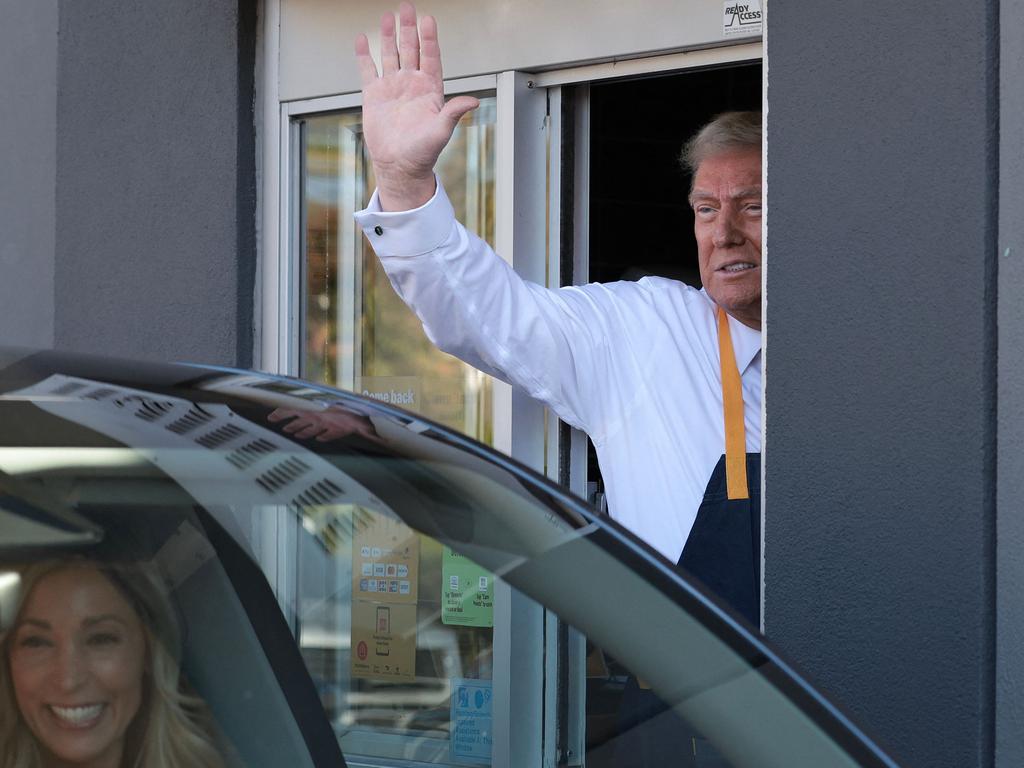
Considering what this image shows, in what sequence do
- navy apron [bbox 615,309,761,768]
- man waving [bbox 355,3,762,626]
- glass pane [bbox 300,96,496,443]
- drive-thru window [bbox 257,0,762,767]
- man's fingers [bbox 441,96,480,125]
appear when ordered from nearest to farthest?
1. man's fingers [bbox 441,96,480,125]
2. man waving [bbox 355,3,762,626]
3. navy apron [bbox 615,309,761,768]
4. drive-thru window [bbox 257,0,762,767]
5. glass pane [bbox 300,96,496,443]

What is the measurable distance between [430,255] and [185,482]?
6.19 ft

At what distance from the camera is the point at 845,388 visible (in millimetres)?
3756

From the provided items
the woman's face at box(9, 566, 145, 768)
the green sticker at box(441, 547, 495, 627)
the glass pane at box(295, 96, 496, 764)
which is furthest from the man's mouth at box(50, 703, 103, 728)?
the glass pane at box(295, 96, 496, 764)

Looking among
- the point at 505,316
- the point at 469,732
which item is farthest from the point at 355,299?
the point at 469,732

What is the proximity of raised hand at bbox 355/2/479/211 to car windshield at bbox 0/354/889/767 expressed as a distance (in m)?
1.53

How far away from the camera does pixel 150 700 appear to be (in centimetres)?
164

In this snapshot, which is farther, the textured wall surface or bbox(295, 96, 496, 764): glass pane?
the textured wall surface

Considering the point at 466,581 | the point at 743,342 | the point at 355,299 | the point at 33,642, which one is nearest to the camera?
the point at 33,642

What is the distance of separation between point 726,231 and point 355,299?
1913mm

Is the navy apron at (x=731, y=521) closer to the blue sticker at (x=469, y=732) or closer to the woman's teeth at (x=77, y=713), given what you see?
the blue sticker at (x=469, y=732)

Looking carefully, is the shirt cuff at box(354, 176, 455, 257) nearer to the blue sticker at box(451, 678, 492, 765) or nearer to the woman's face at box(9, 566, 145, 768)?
the blue sticker at box(451, 678, 492, 765)

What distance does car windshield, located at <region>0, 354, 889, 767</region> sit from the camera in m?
1.56

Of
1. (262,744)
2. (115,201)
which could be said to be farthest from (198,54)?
(262,744)

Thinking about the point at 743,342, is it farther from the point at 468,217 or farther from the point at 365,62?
the point at 468,217
